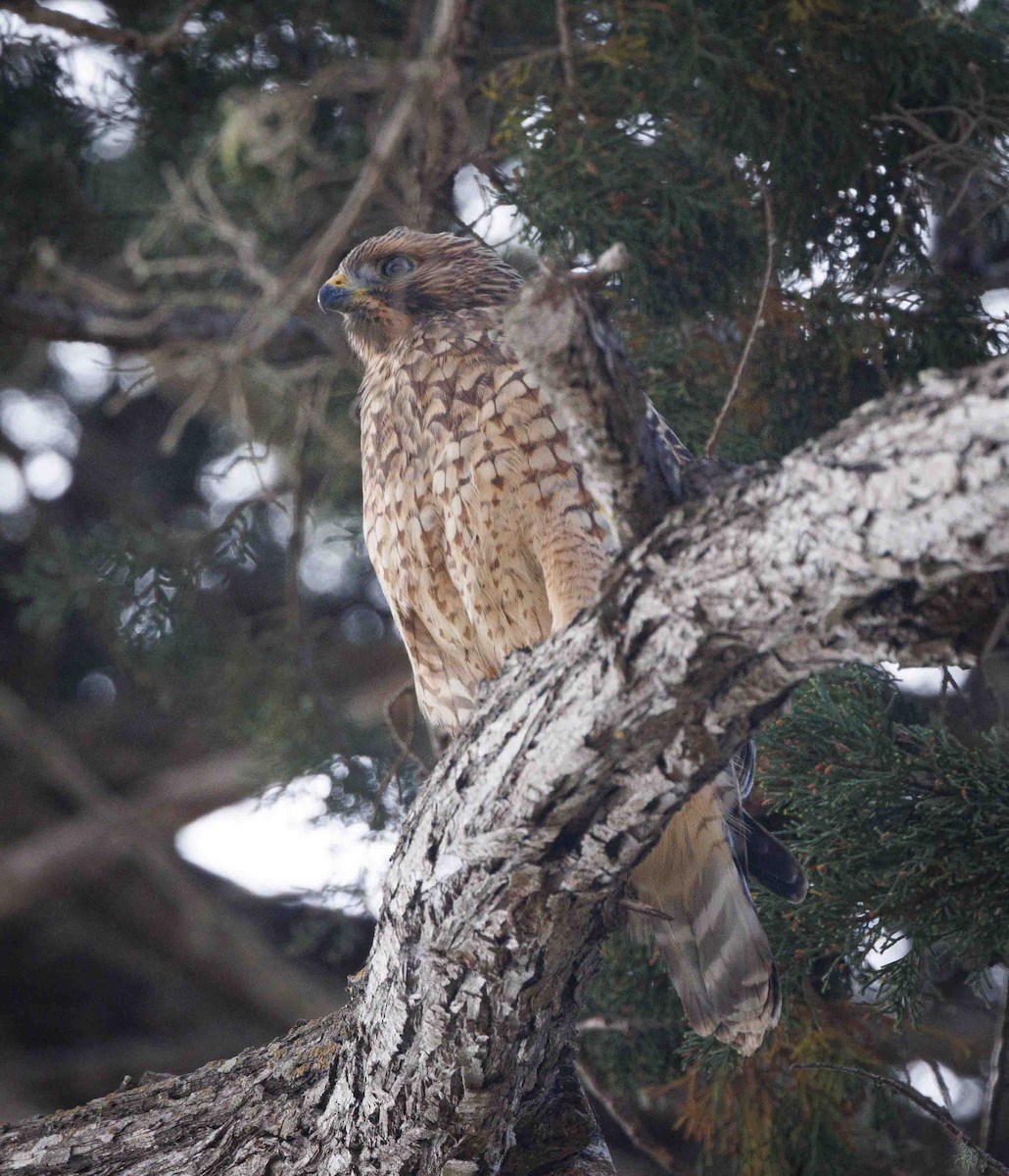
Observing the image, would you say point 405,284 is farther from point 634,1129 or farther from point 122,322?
point 634,1129

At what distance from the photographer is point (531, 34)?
4.21m

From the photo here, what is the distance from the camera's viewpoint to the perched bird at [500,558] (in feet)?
8.18

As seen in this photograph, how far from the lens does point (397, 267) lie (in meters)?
3.17

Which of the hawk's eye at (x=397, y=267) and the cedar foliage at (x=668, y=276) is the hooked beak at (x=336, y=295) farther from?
the cedar foliage at (x=668, y=276)

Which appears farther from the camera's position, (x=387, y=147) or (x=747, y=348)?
(x=387, y=147)

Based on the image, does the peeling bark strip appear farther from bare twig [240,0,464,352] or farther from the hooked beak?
bare twig [240,0,464,352]

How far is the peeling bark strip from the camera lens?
1.29 metres

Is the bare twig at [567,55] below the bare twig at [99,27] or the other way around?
below

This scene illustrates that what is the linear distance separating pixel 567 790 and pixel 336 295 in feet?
6.09

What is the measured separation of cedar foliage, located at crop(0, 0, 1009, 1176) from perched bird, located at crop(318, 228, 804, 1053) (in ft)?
0.59

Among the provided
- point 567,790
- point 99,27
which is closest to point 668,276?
point 99,27

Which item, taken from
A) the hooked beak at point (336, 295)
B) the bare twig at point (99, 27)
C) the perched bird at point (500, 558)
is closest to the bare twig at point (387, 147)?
the hooked beak at point (336, 295)

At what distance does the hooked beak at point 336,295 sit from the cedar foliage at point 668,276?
372mm

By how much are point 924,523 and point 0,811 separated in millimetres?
6145
